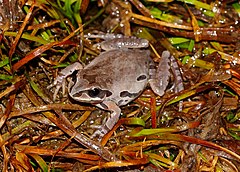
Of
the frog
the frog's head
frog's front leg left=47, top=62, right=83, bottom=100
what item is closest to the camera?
the frog's head

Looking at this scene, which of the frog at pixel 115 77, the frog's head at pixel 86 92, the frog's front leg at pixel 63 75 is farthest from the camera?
the frog's front leg at pixel 63 75

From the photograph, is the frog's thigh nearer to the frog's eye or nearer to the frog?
the frog

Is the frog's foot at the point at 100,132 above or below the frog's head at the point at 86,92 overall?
below

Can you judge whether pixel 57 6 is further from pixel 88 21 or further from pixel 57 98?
pixel 57 98

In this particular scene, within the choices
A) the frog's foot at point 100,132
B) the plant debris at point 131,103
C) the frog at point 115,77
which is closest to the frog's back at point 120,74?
the frog at point 115,77

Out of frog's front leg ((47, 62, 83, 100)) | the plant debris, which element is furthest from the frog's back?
the plant debris

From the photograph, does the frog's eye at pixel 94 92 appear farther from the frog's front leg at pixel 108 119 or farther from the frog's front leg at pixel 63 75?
the frog's front leg at pixel 63 75

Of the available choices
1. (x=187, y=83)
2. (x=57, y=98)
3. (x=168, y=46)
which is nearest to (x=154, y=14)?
(x=168, y=46)
